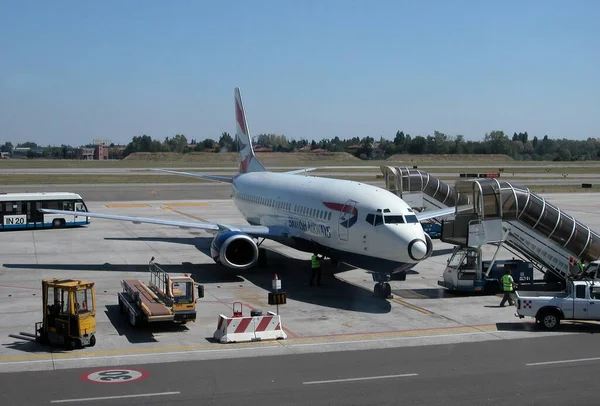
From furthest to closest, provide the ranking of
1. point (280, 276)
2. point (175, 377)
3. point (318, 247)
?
point (280, 276), point (318, 247), point (175, 377)

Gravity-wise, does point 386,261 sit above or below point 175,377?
above

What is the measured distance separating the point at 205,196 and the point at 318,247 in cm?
4988

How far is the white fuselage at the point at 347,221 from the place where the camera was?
26.6 meters

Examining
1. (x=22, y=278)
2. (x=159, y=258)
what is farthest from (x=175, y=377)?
(x=159, y=258)

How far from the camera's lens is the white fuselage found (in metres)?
26.6

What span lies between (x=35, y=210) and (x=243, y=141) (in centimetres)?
1481

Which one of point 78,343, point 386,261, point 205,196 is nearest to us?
point 78,343

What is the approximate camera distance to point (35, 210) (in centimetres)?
4975

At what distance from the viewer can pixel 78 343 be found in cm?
2062

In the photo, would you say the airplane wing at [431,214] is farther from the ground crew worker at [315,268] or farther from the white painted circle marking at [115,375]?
the white painted circle marking at [115,375]

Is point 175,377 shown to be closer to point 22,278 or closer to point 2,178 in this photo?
point 22,278

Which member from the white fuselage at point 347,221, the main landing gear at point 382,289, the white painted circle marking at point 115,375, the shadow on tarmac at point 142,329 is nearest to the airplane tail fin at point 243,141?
the white fuselage at point 347,221

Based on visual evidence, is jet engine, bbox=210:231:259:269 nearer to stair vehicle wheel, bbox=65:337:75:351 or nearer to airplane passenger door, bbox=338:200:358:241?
airplane passenger door, bbox=338:200:358:241

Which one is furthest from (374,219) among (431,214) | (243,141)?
(243,141)
